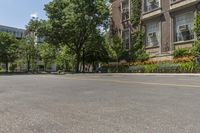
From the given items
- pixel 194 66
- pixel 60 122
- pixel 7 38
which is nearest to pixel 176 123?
pixel 60 122

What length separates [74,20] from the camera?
37969 mm

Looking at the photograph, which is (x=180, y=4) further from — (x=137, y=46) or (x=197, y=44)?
(x=137, y=46)

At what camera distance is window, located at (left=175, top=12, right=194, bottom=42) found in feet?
98.1

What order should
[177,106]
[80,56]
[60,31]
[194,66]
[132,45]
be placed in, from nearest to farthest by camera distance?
[177,106]
[194,66]
[132,45]
[60,31]
[80,56]

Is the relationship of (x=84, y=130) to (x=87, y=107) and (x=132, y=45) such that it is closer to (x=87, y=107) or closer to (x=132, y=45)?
(x=87, y=107)

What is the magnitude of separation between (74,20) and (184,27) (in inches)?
561

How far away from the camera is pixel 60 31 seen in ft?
132

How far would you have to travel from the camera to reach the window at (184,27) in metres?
29.9

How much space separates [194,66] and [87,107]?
18.2 meters

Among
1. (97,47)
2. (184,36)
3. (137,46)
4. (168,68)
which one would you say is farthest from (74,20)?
(168,68)

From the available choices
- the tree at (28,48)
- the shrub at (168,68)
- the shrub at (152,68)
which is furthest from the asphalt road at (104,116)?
the tree at (28,48)

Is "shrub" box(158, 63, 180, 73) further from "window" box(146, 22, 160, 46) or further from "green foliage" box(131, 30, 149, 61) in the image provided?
"window" box(146, 22, 160, 46)

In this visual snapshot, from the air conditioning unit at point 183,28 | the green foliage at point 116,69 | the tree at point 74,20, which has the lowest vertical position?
the green foliage at point 116,69

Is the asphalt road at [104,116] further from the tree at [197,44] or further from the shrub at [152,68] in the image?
A: the shrub at [152,68]
